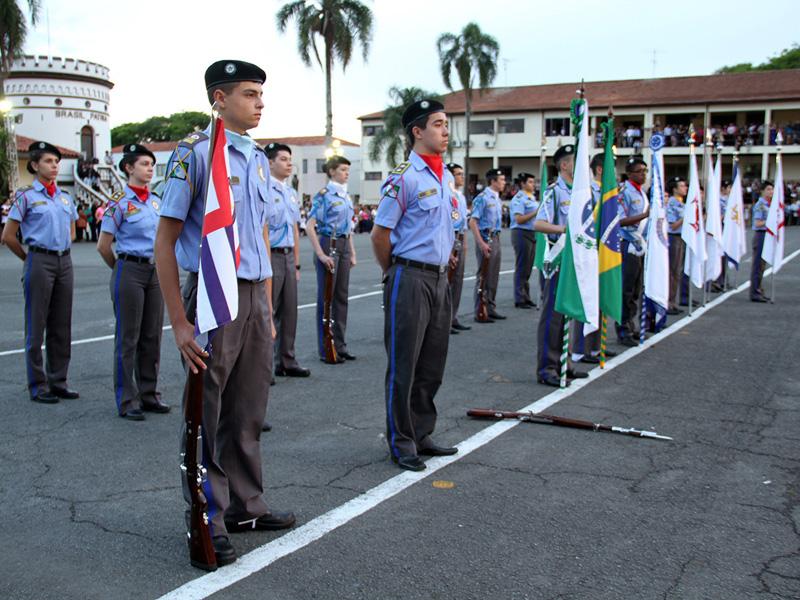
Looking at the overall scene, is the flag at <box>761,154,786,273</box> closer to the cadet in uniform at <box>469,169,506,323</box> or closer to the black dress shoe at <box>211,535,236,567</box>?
the cadet in uniform at <box>469,169,506,323</box>

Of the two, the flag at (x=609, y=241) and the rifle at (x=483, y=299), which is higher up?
the flag at (x=609, y=241)

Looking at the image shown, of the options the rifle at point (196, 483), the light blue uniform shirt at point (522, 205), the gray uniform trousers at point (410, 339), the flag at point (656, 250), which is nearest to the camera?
the rifle at point (196, 483)

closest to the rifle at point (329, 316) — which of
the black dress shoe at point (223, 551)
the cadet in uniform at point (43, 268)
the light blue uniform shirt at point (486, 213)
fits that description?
the cadet in uniform at point (43, 268)

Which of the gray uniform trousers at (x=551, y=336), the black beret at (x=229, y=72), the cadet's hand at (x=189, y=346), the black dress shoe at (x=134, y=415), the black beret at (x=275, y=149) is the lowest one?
the black dress shoe at (x=134, y=415)

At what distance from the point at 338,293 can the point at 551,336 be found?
2.59 meters

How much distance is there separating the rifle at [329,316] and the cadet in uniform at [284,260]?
48cm

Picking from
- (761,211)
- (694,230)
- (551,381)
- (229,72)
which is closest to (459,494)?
(229,72)

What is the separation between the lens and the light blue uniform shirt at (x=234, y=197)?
3.62 metres

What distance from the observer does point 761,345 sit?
9.78m

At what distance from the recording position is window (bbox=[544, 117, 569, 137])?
58.1 metres

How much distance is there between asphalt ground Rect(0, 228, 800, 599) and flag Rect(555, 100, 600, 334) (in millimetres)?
778

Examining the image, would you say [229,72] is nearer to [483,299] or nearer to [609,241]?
[609,241]

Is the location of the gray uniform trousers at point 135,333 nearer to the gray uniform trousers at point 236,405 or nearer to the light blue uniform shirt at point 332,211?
the gray uniform trousers at point 236,405

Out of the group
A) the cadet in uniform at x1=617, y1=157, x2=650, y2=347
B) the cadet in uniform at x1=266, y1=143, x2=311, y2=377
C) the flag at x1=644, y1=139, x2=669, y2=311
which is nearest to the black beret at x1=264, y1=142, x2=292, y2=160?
the cadet in uniform at x1=266, y1=143, x2=311, y2=377
